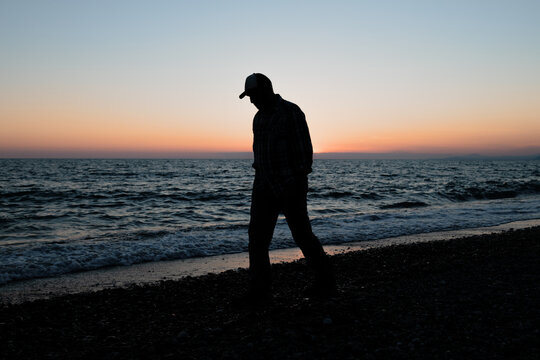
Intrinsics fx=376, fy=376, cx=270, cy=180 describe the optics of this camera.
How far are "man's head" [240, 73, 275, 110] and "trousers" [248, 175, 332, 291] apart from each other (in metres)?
0.73

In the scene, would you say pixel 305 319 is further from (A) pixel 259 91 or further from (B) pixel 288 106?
(A) pixel 259 91

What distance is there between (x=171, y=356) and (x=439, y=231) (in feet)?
35.4

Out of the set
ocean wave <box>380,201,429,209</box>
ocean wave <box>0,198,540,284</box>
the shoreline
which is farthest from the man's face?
ocean wave <box>380,201,429,209</box>

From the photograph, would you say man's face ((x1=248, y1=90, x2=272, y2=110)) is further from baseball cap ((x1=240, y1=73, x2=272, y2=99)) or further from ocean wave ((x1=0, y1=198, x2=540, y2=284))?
ocean wave ((x1=0, y1=198, x2=540, y2=284))

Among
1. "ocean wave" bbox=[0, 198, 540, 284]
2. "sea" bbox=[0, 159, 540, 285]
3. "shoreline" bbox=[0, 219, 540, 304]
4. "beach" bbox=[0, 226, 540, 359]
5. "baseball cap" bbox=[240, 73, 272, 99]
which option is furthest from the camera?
"sea" bbox=[0, 159, 540, 285]

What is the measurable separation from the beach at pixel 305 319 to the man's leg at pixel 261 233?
10.6 inches

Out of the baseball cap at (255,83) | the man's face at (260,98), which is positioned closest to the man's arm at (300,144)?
the man's face at (260,98)

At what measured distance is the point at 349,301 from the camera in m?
3.95

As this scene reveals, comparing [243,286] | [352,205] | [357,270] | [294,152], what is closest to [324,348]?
[294,152]

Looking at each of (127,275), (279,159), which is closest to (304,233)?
(279,159)

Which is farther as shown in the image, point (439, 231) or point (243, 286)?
point (439, 231)

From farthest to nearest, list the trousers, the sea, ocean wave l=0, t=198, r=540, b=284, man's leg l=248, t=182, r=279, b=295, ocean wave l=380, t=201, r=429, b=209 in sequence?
1. ocean wave l=380, t=201, r=429, b=209
2. the sea
3. ocean wave l=0, t=198, r=540, b=284
4. man's leg l=248, t=182, r=279, b=295
5. the trousers

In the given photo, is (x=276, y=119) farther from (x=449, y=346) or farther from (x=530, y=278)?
(x=530, y=278)

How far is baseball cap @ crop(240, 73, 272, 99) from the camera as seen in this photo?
348 cm
